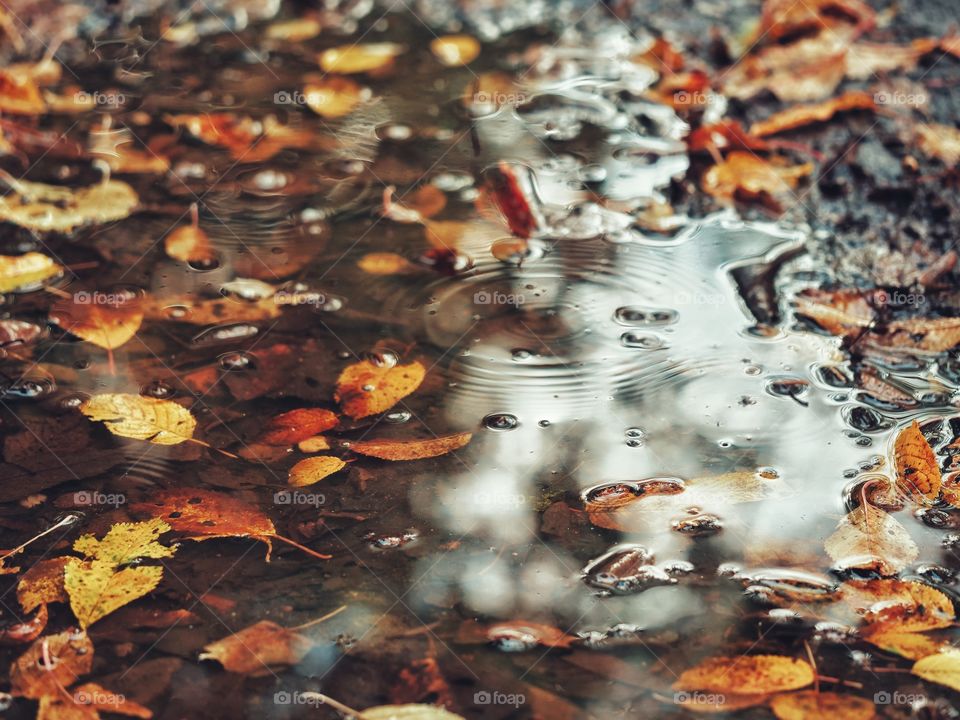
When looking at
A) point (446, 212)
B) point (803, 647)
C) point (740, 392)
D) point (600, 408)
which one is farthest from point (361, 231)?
point (803, 647)

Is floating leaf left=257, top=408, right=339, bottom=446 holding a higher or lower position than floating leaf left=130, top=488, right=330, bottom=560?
higher

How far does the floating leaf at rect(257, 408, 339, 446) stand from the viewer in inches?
70.8

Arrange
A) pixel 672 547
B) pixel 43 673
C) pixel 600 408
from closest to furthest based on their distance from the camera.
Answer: pixel 43 673 → pixel 672 547 → pixel 600 408

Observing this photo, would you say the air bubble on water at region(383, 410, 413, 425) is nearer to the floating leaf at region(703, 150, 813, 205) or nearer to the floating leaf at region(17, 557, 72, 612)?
the floating leaf at region(17, 557, 72, 612)

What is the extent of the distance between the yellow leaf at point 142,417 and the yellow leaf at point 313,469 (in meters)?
0.25

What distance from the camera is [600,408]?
1863mm

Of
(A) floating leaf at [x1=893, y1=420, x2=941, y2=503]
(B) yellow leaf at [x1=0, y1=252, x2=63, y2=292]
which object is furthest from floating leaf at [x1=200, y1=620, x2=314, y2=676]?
(B) yellow leaf at [x1=0, y1=252, x2=63, y2=292]

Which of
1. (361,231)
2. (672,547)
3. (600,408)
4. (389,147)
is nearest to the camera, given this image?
(672,547)

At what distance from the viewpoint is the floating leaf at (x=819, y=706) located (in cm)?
132

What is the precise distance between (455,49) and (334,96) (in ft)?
1.84

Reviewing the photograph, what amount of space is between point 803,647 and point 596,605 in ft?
1.08

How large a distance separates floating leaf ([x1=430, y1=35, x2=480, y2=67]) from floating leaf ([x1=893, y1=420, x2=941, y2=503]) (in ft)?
7.14

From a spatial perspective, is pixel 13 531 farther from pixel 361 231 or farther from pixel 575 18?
pixel 575 18

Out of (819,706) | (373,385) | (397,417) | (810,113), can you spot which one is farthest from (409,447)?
(810,113)
